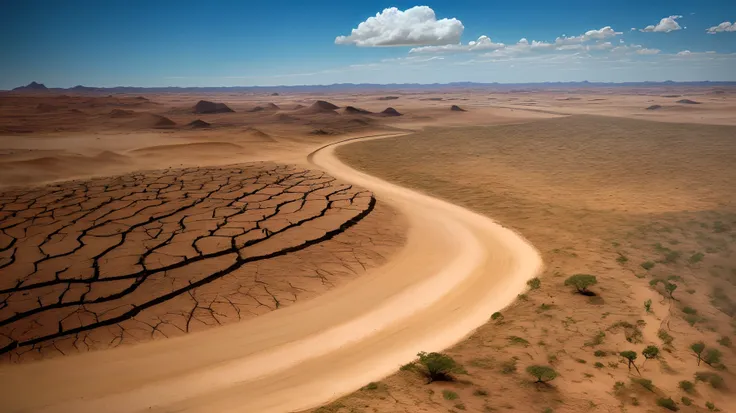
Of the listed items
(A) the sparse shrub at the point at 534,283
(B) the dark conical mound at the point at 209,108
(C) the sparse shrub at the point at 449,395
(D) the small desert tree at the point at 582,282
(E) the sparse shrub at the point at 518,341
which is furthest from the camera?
(B) the dark conical mound at the point at 209,108

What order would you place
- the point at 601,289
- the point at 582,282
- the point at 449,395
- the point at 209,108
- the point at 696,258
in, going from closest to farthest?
the point at 449,395 → the point at 582,282 → the point at 601,289 → the point at 696,258 → the point at 209,108

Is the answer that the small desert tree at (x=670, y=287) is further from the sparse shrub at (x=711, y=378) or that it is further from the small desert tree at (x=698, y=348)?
the sparse shrub at (x=711, y=378)

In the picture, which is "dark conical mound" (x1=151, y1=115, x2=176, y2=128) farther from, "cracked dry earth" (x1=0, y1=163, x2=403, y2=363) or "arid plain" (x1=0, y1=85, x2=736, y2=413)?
"cracked dry earth" (x1=0, y1=163, x2=403, y2=363)

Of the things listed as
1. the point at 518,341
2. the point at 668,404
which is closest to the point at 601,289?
the point at 518,341

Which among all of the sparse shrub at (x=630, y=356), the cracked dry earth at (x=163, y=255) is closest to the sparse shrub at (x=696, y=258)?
the sparse shrub at (x=630, y=356)

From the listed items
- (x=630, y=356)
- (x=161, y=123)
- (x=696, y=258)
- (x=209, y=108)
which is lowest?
(x=630, y=356)

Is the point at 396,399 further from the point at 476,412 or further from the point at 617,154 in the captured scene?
the point at 617,154

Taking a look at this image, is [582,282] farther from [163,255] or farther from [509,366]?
[163,255]
